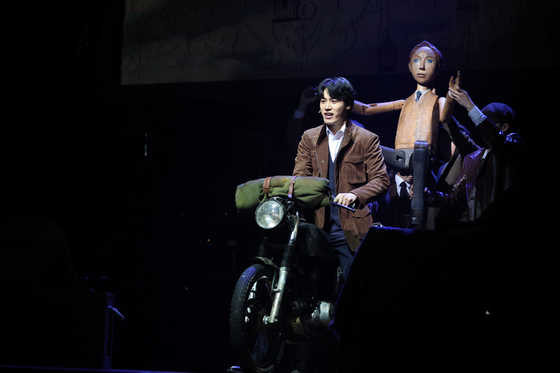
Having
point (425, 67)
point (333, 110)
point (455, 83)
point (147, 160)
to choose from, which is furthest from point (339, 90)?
point (147, 160)

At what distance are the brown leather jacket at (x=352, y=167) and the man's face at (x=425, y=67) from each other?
74cm

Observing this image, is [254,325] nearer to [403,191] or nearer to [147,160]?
[403,191]

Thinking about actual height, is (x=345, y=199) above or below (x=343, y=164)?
below

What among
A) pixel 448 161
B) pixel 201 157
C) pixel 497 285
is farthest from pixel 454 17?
pixel 497 285

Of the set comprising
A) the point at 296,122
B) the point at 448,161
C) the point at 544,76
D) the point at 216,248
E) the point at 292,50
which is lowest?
the point at 216,248

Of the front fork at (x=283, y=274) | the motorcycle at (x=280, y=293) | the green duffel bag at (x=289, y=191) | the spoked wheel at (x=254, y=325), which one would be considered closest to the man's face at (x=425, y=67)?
the green duffel bag at (x=289, y=191)

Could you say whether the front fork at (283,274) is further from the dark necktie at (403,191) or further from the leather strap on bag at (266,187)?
the dark necktie at (403,191)

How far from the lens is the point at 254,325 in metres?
2.48

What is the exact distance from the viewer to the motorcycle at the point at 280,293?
7.86ft

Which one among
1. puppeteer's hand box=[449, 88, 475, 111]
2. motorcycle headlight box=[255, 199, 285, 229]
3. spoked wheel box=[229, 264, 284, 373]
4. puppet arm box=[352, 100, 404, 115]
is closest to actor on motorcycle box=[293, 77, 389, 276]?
puppet arm box=[352, 100, 404, 115]

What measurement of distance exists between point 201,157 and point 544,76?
2760 millimetres

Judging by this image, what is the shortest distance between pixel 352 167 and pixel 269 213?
0.88 metres

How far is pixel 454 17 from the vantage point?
3.82m

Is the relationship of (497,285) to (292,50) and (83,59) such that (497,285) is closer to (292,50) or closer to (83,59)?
(292,50)
